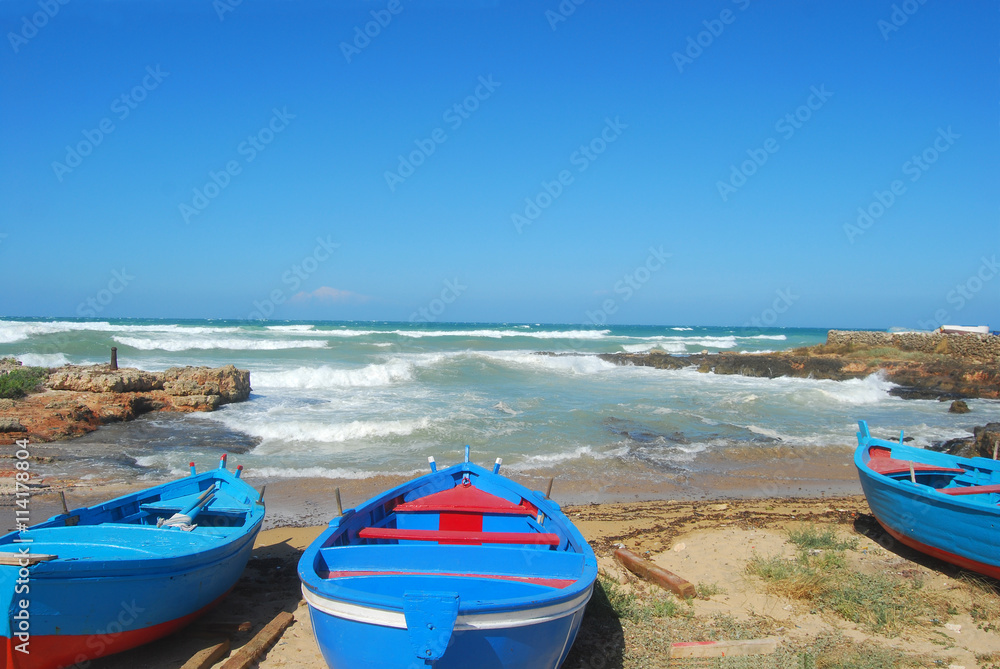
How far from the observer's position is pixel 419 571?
3.97 m

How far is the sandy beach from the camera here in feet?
14.8

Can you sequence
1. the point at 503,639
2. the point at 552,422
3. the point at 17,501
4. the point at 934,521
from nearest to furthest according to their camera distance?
the point at 503,639 → the point at 934,521 → the point at 17,501 → the point at 552,422

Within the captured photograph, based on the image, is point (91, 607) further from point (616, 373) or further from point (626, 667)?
point (616, 373)

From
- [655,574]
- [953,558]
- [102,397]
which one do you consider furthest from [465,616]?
[102,397]

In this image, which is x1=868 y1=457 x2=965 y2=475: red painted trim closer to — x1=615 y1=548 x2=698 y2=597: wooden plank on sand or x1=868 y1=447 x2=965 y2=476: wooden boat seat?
x1=868 y1=447 x2=965 y2=476: wooden boat seat

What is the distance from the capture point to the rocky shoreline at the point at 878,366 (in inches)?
919

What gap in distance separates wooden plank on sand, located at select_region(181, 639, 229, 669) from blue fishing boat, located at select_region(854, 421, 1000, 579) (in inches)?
253

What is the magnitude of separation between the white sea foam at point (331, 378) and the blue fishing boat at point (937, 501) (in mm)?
16565

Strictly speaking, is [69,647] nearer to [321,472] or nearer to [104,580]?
[104,580]

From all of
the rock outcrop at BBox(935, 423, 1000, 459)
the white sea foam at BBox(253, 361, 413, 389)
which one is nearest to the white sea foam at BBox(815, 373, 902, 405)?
the rock outcrop at BBox(935, 423, 1000, 459)

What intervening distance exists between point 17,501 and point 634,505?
8.07m


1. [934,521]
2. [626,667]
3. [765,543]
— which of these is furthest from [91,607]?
[934,521]

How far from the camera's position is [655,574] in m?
5.80

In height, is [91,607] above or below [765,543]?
above
